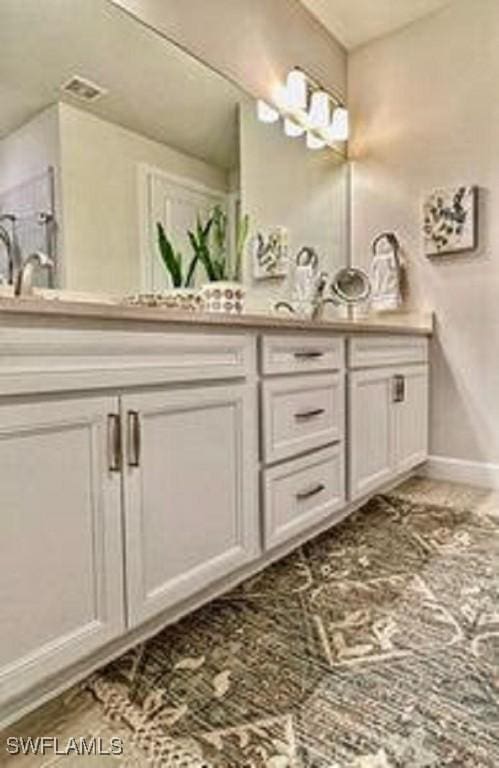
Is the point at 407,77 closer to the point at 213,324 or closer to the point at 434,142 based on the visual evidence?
the point at 434,142

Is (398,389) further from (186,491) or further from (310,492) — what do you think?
(186,491)

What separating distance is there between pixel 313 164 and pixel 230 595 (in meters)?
2.22

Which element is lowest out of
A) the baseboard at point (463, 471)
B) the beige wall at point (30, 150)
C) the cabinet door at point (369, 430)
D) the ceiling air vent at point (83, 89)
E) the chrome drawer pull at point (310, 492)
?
the baseboard at point (463, 471)

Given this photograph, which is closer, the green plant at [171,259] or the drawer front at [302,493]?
the drawer front at [302,493]

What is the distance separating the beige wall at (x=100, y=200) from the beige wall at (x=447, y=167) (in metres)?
1.46

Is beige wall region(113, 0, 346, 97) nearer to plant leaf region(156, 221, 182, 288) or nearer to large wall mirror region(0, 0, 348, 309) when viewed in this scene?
large wall mirror region(0, 0, 348, 309)

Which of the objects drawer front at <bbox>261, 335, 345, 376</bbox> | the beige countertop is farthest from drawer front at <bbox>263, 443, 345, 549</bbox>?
the beige countertop

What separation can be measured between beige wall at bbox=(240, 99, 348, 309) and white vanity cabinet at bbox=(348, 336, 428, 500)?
1.89 feet

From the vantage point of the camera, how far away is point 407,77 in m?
Answer: 2.65

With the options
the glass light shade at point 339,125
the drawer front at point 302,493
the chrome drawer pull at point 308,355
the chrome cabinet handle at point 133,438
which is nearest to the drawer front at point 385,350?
the chrome drawer pull at point 308,355

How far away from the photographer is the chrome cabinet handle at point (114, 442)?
103cm

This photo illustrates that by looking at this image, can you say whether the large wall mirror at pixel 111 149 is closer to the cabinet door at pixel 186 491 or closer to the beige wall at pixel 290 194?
the beige wall at pixel 290 194

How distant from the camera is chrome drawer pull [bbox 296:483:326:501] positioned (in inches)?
63.3

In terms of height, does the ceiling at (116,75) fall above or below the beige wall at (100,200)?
above
